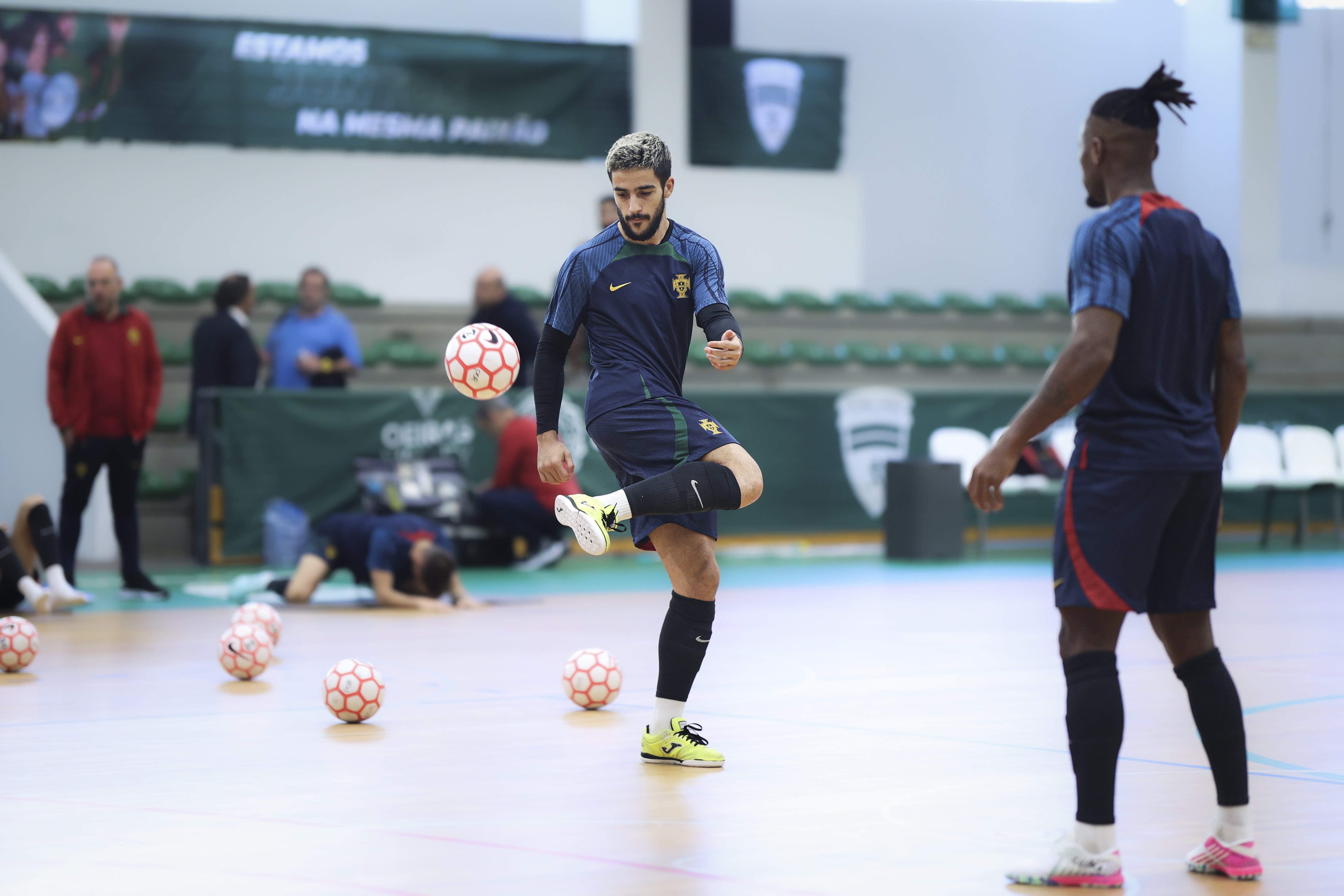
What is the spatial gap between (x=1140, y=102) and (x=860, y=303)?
1522 centimetres

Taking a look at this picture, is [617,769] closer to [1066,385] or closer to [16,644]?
[1066,385]

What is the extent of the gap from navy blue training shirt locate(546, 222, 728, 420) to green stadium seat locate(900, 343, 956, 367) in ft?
43.7

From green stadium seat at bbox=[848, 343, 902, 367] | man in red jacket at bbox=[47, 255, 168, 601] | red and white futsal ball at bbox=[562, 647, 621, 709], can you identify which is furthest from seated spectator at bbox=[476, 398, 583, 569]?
red and white futsal ball at bbox=[562, 647, 621, 709]

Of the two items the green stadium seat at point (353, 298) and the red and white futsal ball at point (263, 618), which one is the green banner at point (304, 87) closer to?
the green stadium seat at point (353, 298)

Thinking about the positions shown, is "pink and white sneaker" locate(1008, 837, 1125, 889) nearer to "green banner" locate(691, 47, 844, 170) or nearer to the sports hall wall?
the sports hall wall

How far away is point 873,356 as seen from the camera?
57.8 feet

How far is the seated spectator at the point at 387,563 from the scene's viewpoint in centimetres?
930

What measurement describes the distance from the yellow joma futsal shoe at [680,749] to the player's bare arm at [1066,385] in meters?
1.69

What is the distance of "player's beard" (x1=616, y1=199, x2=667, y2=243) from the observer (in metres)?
4.67

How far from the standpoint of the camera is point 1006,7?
70.5 feet

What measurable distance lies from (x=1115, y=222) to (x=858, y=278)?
16.0 meters

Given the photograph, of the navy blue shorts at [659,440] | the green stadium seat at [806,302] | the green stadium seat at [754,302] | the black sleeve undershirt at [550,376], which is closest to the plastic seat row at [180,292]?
the green stadium seat at [754,302]

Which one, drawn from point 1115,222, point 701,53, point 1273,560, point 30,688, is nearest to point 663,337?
point 1115,222

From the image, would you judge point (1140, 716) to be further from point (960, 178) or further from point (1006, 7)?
point (1006, 7)
